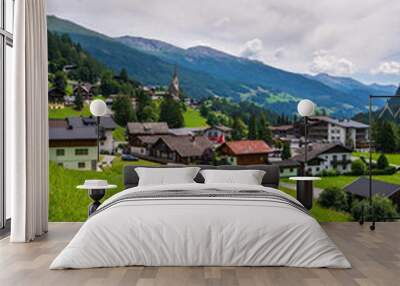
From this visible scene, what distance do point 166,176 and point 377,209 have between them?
2944mm

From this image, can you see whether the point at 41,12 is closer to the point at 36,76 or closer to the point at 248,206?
the point at 36,76

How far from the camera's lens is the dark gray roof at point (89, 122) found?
7.68 meters

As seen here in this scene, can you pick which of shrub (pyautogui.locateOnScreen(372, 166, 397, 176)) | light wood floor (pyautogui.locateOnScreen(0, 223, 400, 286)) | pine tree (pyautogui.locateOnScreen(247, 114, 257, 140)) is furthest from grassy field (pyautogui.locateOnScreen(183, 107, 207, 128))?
light wood floor (pyautogui.locateOnScreen(0, 223, 400, 286))

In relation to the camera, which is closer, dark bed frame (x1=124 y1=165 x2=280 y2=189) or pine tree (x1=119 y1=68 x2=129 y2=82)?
dark bed frame (x1=124 y1=165 x2=280 y2=189)

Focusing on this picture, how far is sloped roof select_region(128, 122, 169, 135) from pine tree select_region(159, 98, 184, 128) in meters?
0.09

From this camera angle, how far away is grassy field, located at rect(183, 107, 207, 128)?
7907 millimetres

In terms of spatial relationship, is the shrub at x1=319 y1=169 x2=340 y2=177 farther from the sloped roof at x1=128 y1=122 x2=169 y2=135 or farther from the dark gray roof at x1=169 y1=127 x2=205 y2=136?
the sloped roof at x1=128 y1=122 x2=169 y2=135

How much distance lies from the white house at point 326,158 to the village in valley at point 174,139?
0.5 inches

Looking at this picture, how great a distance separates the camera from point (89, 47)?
787 centimetres

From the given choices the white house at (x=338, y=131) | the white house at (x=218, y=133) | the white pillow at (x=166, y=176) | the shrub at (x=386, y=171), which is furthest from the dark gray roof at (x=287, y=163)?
the white pillow at (x=166, y=176)

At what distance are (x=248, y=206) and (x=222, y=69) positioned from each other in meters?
3.97

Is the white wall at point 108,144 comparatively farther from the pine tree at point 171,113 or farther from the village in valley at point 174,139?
the pine tree at point 171,113

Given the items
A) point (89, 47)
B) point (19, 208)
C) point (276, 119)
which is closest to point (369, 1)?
point (276, 119)

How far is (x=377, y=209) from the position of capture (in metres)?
7.56
